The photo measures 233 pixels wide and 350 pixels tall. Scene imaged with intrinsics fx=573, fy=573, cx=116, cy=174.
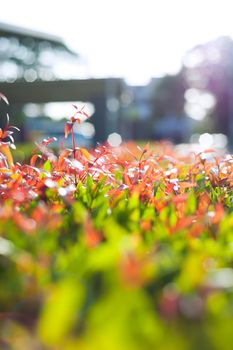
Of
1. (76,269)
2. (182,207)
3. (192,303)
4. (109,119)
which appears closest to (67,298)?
(192,303)

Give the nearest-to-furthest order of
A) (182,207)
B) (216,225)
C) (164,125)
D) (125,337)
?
1. (125,337)
2. (216,225)
3. (182,207)
4. (164,125)

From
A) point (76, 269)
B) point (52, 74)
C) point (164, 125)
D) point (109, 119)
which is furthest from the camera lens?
point (164, 125)

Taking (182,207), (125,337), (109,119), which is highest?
(125,337)

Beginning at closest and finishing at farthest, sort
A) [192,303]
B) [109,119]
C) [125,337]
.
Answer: [125,337] < [192,303] < [109,119]

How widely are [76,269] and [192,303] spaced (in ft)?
1.03

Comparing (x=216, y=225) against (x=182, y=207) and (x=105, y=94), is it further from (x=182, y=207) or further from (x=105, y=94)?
(x=105, y=94)

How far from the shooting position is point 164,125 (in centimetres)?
6456

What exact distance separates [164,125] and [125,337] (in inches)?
2527

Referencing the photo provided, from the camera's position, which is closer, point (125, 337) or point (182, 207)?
point (125, 337)

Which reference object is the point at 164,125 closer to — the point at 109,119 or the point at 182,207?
the point at 109,119

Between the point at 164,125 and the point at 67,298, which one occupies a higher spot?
the point at 67,298

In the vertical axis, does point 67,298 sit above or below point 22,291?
above

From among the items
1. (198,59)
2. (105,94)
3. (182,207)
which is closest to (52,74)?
(198,59)

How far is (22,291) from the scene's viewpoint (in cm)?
125
